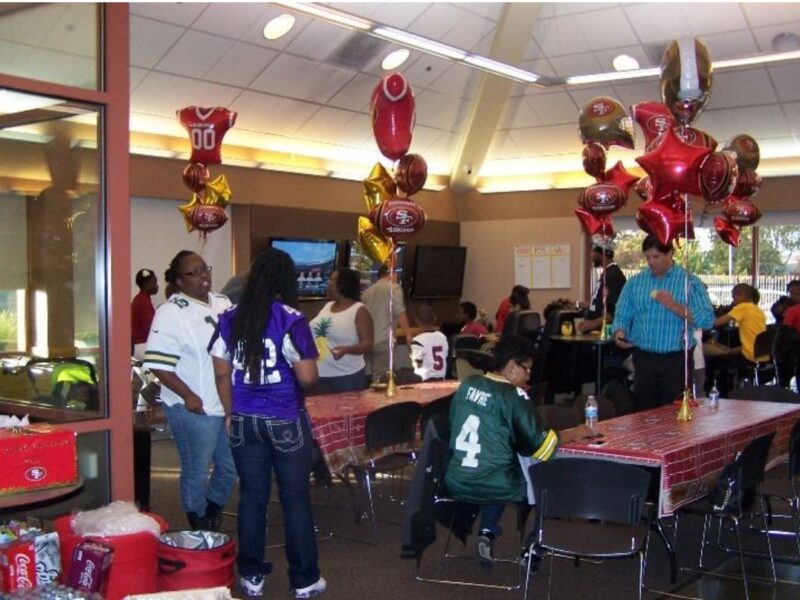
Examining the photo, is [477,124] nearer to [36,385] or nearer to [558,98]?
[558,98]

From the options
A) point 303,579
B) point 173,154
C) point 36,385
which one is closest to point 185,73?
point 173,154

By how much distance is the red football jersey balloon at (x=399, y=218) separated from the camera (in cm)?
600

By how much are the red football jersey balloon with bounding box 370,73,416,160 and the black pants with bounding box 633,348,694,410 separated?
189 centimetres

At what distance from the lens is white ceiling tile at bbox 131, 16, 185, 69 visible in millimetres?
8180

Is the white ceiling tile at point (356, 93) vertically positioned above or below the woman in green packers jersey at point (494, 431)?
above

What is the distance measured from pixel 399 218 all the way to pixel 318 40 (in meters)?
3.88

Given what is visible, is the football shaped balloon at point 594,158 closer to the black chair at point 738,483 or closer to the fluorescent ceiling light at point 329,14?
→ the fluorescent ceiling light at point 329,14

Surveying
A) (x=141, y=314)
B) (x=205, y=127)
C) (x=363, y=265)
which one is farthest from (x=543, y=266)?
(x=141, y=314)

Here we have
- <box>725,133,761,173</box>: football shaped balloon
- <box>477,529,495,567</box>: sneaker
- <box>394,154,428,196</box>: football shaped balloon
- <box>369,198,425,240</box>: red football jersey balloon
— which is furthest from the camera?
<box>725,133,761,173</box>: football shaped balloon

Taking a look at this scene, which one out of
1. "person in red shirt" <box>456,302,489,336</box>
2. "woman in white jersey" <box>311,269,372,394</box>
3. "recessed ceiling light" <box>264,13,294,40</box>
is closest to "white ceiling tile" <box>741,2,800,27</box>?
"person in red shirt" <box>456,302,489,336</box>

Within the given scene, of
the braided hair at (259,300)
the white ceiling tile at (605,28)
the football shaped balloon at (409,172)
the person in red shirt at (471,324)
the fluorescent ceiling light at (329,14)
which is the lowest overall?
the person in red shirt at (471,324)

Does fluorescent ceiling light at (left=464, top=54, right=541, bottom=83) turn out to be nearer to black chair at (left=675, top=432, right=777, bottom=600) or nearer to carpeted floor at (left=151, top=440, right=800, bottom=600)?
carpeted floor at (left=151, top=440, right=800, bottom=600)

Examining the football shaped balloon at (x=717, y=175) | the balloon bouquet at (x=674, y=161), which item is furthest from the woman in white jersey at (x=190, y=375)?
the football shaped balloon at (x=717, y=175)

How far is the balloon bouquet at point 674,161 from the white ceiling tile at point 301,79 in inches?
115
